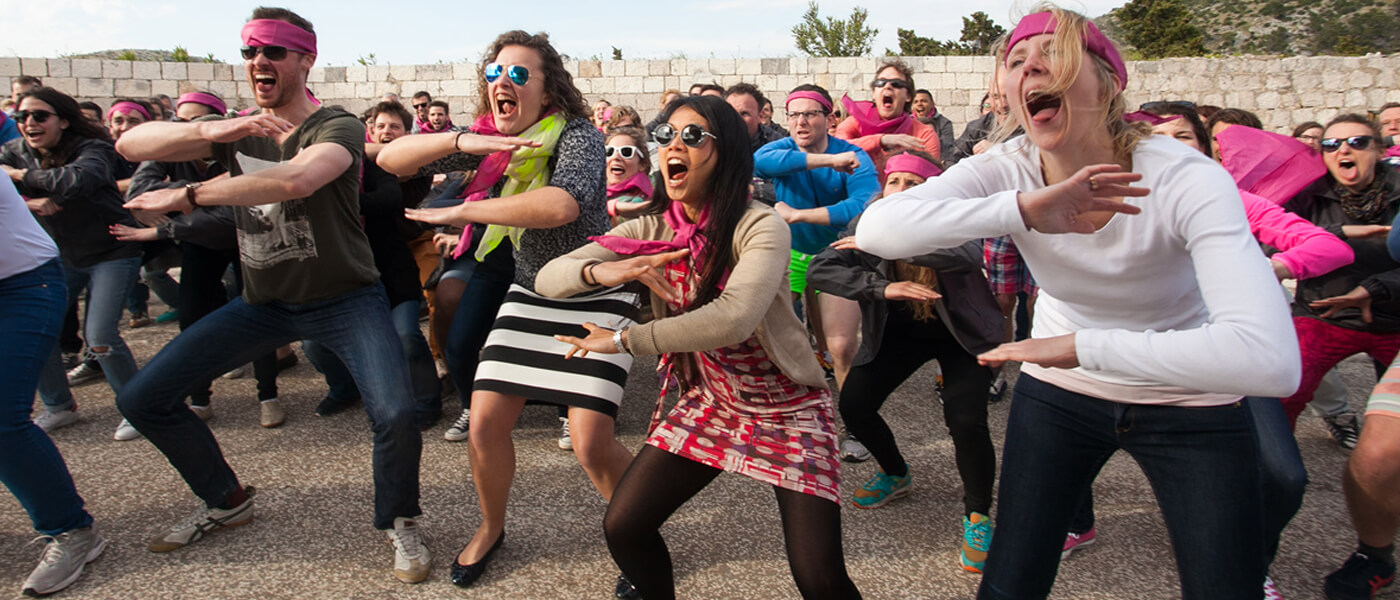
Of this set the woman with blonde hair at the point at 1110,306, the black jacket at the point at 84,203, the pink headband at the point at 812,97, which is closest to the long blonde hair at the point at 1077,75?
the woman with blonde hair at the point at 1110,306

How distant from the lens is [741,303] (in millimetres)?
2186

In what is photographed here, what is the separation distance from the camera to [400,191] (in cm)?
488

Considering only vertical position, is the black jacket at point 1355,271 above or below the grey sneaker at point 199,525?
above

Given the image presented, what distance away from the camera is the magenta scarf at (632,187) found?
5.24 m

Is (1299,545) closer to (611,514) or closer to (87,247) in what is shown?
(611,514)

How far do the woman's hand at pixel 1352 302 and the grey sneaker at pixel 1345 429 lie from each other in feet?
4.69

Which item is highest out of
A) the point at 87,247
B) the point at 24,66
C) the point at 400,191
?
the point at 24,66

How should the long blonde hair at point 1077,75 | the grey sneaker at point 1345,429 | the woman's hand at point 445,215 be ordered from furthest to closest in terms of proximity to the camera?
the grey sneaker at point 1345,429 < the woman's hand at point 445,215 < the long blonde hair at point 1077,75

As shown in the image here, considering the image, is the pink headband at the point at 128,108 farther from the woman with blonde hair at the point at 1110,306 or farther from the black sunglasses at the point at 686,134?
the woman with blonde hair at the point at 1110,306

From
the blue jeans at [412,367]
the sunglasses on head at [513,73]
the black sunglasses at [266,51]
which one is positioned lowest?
the blue jeans at [412,367]

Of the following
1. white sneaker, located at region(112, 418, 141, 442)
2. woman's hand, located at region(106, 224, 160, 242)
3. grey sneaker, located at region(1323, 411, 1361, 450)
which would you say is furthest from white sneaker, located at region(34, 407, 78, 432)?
grey sneaker, located at region(1323, 411, 1361, 450)

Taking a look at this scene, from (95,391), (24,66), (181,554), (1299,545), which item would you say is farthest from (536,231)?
(24,66)

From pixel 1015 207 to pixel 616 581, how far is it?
2167 millimetres

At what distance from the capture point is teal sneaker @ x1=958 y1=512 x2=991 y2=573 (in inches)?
124
